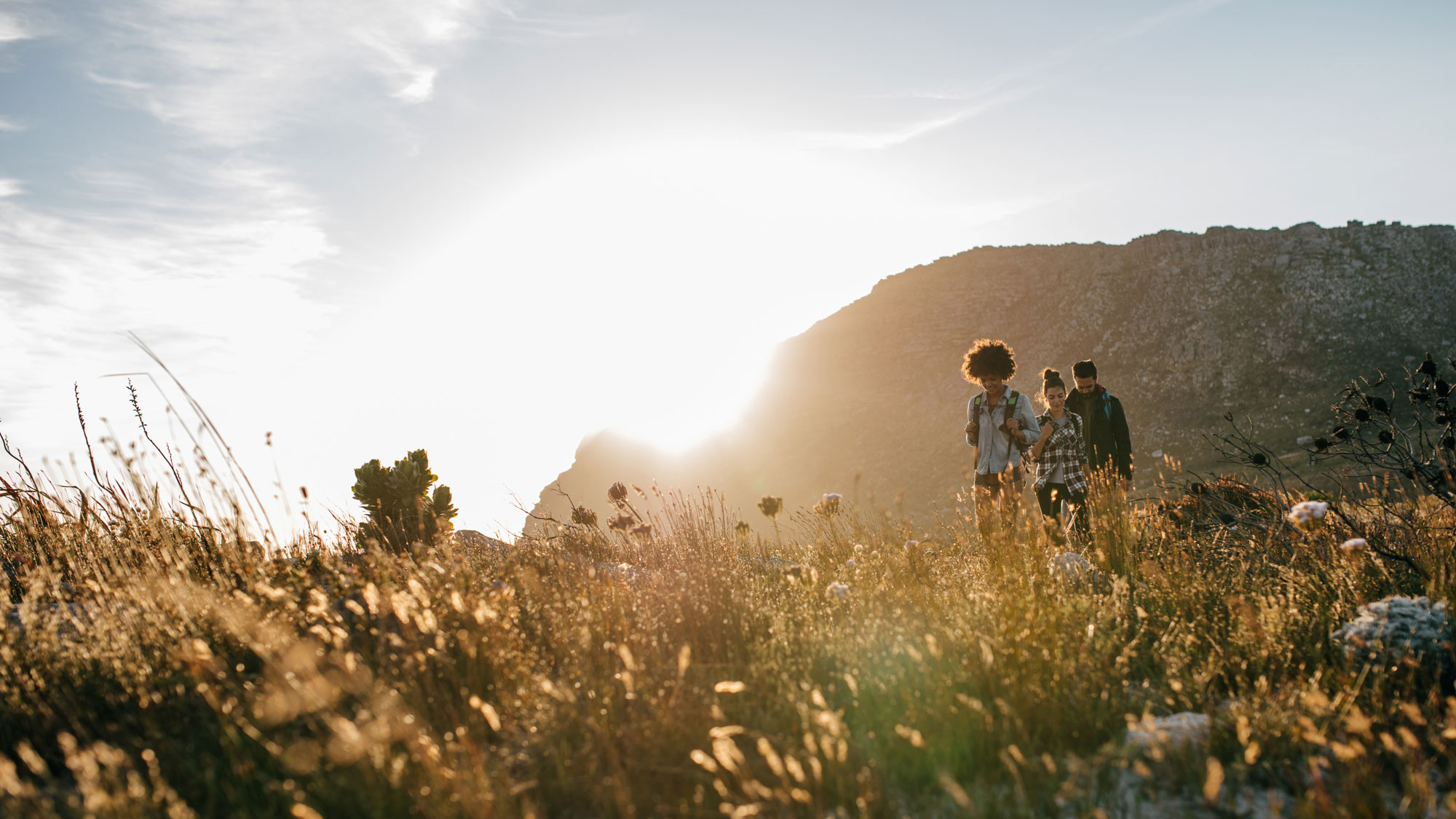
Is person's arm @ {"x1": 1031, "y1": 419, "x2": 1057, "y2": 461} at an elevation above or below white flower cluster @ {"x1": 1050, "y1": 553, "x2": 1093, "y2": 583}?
above

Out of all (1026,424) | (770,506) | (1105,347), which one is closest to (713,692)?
(770,506)

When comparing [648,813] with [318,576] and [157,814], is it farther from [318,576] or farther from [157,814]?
[318,576]

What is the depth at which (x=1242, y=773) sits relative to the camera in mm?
2143

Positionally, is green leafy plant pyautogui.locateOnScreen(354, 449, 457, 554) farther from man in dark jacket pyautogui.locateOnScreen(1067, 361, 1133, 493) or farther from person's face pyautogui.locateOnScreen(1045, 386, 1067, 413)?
man in dark jacket pyautogui.locateOnScreen(1067, 361, 1133, 493)

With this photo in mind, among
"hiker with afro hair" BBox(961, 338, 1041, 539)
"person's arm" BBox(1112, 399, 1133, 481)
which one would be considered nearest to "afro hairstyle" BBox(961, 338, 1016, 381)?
"hiker with afro hair" BBox(961, 338, 1041, 539)

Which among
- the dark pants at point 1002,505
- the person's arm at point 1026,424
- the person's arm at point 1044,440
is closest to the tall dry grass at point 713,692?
the dark pants at point 1002,505

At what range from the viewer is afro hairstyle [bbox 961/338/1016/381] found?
21.9ft

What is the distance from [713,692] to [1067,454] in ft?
16.1

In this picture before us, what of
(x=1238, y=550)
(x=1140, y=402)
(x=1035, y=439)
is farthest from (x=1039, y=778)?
(x=1140, y=402)

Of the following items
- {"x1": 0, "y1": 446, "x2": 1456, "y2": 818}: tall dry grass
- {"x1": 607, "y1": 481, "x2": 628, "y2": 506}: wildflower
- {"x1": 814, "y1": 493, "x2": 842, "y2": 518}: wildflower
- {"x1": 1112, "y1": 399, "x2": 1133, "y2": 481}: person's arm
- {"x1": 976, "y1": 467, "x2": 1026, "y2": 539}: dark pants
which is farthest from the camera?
{"x1": 1112, "y1": 399, "x2": 1133, "y2": 481}: person's arm

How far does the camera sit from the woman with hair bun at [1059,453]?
6.52 m

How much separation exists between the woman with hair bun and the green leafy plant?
5.19 metres

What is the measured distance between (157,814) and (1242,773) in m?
3.11

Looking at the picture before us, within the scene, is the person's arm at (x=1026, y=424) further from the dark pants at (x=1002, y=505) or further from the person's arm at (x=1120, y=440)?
the person's arm at (x=1120, y=440)
